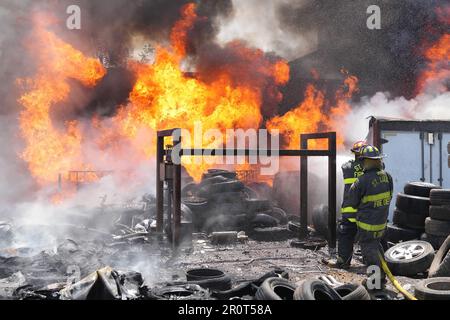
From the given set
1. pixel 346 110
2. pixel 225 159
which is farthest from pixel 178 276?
pixel 346 110

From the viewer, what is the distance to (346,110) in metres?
19.6

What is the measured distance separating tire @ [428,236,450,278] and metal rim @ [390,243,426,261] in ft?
1.12

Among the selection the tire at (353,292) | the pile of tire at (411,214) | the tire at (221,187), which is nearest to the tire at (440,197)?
the pile of tire at (411,214)

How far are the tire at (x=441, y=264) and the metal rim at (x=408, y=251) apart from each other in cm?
34

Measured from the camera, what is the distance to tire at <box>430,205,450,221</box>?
7.37 metres

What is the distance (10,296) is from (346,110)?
56.0 feet

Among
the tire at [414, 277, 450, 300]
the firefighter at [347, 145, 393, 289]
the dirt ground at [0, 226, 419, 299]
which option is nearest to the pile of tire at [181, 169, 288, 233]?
the dirt ground at [0, 226, 419, 299]

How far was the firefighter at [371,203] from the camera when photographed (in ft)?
20.5

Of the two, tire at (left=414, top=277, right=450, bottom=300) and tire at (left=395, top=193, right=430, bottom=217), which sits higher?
tire at (left=395, top=193, right=430, bottom=217)

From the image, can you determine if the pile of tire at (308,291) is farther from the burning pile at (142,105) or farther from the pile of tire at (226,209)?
the burning pile at (142,105)

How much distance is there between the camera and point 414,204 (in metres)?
8.17

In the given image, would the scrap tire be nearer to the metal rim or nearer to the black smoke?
the metal rim

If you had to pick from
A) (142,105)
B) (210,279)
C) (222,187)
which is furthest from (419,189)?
(142,105)

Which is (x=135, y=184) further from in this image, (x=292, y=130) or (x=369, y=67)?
(x=369, y=67)
